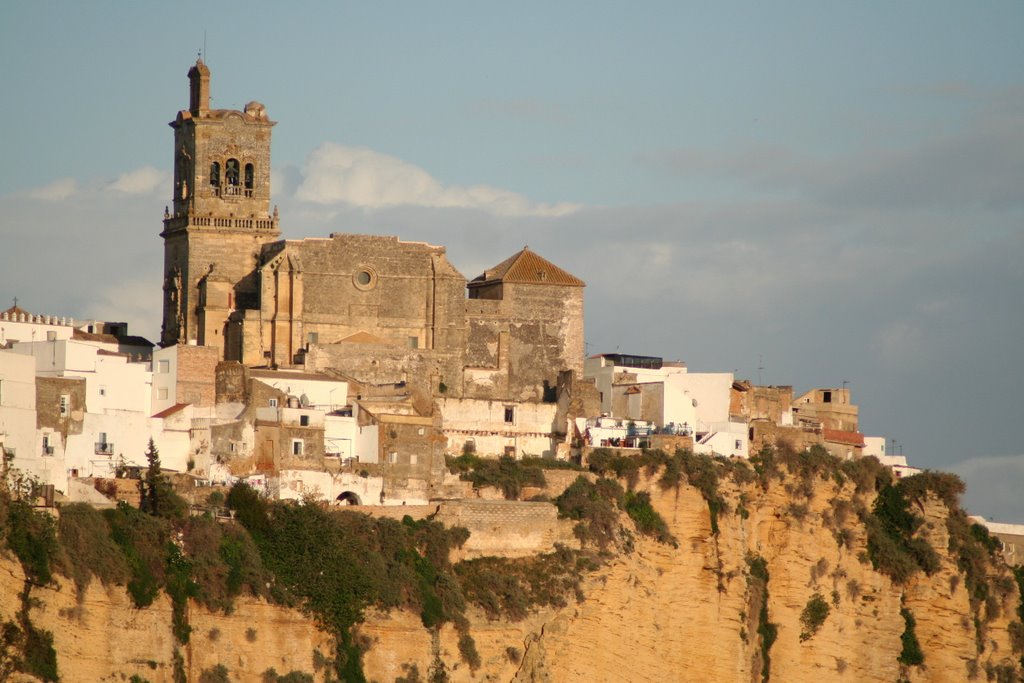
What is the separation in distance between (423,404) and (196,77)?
11107 mm

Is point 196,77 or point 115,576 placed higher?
point 196,77

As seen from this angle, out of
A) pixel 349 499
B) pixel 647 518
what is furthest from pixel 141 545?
pixel 647 518

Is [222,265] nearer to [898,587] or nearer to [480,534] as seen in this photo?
[480,534]

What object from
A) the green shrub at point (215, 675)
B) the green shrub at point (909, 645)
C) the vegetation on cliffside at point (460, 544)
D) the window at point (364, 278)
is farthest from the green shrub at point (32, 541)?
the green shrub at point (909, 645)

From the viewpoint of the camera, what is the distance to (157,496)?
57.0 meters

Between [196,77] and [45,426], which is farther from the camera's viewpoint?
[196,77]

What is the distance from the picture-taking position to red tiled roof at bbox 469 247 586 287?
232ft

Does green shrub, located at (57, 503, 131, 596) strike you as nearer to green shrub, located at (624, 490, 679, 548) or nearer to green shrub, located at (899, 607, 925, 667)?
green shrub, located at (624, 490, 679, 548)

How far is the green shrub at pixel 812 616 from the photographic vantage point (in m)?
68.2

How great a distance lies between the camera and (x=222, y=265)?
224 ft

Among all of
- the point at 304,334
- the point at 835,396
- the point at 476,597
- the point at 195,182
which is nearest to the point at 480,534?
the point at 476,597

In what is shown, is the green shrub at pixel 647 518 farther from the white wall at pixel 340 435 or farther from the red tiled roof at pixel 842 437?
the red tiled roof at pixel 842 437

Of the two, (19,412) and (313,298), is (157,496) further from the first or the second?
(313,298)

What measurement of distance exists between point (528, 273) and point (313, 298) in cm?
626
